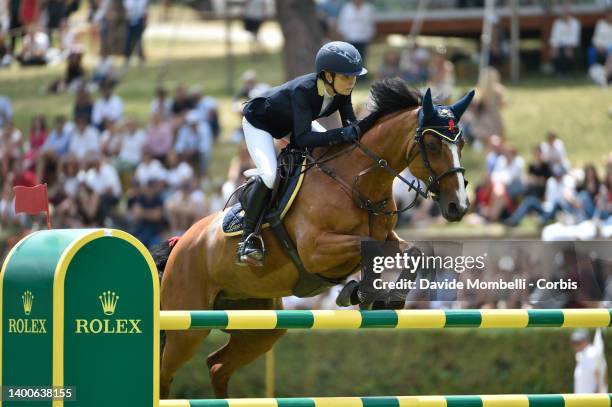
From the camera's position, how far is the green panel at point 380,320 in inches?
212

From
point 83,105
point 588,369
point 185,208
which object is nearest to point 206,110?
point 83,105

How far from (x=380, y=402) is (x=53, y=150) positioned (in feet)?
38.6

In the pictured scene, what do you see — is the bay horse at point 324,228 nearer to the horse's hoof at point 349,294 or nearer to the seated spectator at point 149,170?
the horse's hoof at point 349,294

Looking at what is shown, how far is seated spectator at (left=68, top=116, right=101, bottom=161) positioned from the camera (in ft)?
54.0

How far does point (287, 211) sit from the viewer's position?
271 inches

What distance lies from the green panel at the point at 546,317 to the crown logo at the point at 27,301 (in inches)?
88.7

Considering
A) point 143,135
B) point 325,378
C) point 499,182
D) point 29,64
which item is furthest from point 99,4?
point 325,378

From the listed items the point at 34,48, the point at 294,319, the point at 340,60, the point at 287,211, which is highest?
the point at 340,60

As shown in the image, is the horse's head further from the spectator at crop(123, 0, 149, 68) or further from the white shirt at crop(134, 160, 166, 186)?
the spectator at crop(123, 0, 149, 68)

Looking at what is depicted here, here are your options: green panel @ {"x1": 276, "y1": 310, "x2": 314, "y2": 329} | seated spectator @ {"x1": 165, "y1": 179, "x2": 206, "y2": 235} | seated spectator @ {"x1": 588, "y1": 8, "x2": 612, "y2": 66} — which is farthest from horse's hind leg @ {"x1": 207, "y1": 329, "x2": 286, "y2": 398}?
seated spectator @ {"x1": 588, "y1": 8, "x2": 612, "y2": 66}

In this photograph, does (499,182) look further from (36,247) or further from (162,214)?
(36,247)

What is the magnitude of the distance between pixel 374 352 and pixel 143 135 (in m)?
6.78

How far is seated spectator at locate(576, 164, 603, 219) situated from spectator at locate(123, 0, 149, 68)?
37.6 feet

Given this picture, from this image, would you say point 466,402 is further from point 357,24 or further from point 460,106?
point 357,24
